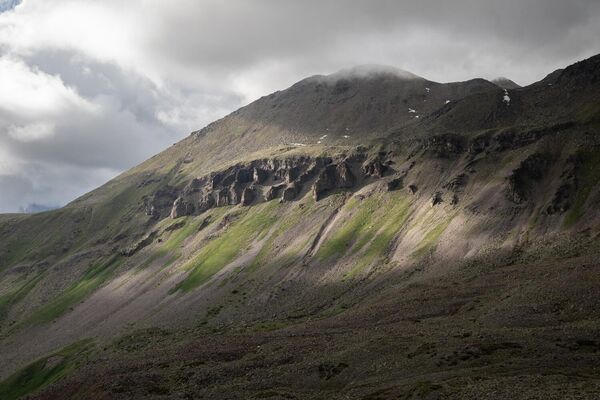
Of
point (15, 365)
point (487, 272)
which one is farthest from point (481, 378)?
point (15, 365)

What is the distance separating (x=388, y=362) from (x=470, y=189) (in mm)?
116127

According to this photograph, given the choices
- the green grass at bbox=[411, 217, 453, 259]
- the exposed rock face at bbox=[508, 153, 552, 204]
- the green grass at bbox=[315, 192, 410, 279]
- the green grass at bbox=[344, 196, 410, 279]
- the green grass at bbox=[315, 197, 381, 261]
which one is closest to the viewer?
the green grass at bbox=[411, 217, 453, 259]

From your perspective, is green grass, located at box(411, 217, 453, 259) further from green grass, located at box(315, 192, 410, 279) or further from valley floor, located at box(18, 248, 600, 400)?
valley floor, located at box(18, 248, 600, 400)

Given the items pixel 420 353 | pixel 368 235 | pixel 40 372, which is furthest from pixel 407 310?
pixel 40 372

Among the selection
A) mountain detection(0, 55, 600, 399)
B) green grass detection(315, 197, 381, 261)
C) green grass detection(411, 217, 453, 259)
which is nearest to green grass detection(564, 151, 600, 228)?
mountain detection(0, 55, 600, 399)

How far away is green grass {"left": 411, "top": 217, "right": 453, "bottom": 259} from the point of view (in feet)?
485

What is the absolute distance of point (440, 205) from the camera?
567 ft

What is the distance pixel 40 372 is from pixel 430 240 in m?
124

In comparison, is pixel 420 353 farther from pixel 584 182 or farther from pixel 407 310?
pixel 584 182

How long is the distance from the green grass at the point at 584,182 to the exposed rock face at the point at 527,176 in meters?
11.7

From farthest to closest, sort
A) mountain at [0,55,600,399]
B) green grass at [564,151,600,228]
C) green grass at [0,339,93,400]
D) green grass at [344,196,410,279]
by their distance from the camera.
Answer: green grass at [344,196,410,279] < green grass at [0,339,93,400] < green grass at [564,151,600,228] < mountain at [0,55,600,399]

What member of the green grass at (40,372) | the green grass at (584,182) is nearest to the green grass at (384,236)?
the green grass at (584,182)

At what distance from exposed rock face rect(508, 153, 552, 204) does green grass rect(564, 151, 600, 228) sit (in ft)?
38.3

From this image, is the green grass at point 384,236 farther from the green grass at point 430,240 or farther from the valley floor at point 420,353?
the valley floor at point 420,353
